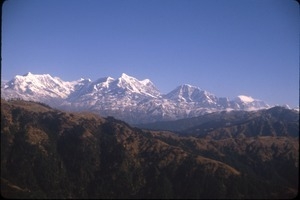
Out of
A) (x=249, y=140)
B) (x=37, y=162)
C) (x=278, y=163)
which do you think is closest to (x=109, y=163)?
(x=37, y=162)

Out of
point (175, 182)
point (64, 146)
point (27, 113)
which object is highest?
point (27, 113)

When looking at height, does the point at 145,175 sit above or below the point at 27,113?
below

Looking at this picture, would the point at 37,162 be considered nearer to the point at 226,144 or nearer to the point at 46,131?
the point at 46,131

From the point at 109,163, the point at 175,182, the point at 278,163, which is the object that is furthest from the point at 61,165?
the point at 278,163

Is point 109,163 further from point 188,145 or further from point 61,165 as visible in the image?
point 188,145

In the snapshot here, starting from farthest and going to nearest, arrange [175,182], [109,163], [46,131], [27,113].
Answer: [27,113]
[46,131]
[109,163]
[175,182]

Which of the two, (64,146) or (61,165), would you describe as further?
(64,146)

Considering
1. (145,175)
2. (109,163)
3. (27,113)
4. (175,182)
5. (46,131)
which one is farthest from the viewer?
(27,113)
